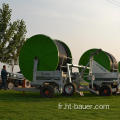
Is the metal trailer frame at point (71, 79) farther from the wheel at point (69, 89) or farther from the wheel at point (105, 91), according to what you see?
the wheel at point (105, 91)

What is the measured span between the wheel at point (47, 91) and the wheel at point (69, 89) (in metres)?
0.79

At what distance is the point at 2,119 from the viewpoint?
817cm

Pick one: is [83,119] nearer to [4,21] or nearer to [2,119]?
[2,119]

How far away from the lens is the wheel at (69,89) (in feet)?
49.1

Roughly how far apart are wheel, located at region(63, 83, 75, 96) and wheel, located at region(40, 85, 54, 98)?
790 mm

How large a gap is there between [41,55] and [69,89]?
248 cm

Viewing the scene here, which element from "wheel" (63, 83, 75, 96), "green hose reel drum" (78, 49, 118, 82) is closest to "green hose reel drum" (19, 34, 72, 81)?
"wheel" (63, 83, 75, 96)

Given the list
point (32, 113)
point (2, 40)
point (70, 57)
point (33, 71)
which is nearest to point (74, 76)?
point (70, 57)

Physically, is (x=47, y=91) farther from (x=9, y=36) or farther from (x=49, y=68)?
(x=9, y=36)

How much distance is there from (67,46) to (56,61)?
98.7 inches

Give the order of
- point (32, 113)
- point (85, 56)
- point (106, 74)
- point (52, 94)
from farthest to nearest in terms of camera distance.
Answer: point (85, 56) < point (106, 74) < point (52, 94) < point (32, 113)

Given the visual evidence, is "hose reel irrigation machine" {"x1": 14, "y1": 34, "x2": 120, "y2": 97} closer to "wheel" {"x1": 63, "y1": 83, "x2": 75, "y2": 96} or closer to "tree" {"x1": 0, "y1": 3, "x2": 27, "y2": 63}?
"wheel" {"x1": 63, "y1": 83, "x2": 75, "y2": 96}

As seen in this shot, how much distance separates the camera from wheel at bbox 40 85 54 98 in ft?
48.4

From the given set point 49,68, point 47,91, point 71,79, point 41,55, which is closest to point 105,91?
point 71,79
